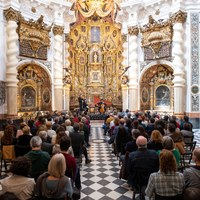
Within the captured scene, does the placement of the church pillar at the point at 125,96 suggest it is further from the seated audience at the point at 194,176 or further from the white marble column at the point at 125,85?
the seated audience at the point at 194,176

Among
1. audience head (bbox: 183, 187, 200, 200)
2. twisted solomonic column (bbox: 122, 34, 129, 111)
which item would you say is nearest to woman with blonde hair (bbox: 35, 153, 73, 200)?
audience head (bbox: 183, 187, 200, 200)

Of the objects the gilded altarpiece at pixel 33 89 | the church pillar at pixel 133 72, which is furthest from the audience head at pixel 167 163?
the church pillar at pixel 133 72

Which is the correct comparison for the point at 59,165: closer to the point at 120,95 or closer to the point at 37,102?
the point at 37,102

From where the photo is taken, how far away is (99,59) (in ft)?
68.7

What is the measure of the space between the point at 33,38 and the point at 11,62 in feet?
9.08

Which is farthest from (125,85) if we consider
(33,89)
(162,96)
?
(33,89)

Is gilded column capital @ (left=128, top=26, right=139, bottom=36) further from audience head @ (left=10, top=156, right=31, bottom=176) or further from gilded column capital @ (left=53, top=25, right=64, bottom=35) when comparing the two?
audience head @ (left=10, top=156, right=31, bottom=176)

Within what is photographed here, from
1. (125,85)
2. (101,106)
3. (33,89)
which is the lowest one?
(101,106)

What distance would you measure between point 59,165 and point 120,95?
17.5 m

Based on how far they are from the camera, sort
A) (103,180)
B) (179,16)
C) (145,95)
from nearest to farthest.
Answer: (103,180) → (179,16) → (145,95)

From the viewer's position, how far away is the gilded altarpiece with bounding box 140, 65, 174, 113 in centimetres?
1652

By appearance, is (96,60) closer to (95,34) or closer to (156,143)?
(95,34)

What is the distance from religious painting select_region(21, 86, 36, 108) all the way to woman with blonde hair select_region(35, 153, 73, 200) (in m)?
14.3

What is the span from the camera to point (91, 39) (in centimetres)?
2097
